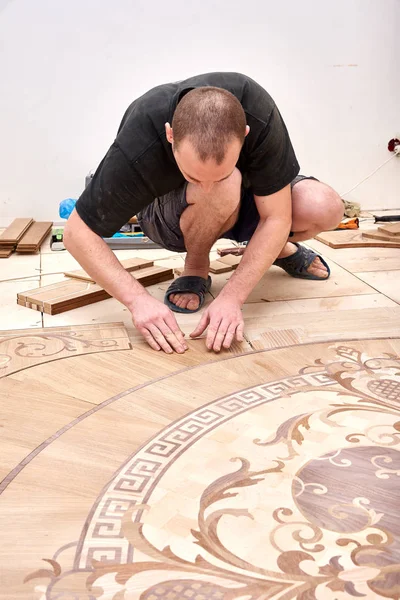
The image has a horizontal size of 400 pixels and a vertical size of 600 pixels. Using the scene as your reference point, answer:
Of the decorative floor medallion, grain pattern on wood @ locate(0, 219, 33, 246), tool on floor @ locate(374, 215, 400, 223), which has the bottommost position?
the decorative floor medallion

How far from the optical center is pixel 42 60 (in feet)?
12.3

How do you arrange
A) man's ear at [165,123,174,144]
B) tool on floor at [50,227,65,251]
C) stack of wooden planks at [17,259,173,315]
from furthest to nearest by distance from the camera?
tool on floor at [50,227,65,251] < stack of wooden planks at [17,259,173,315] < man's ear at [165,123,174,144]

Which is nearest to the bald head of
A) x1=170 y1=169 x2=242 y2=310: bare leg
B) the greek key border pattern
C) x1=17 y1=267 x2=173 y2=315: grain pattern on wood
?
x1=170 y1=169 x2=242 y2=310: bare leg

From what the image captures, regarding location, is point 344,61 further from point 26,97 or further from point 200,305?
point 200,305

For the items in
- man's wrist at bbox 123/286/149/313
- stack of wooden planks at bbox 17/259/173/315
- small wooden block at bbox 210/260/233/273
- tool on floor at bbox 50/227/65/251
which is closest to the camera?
man's wrist at bbox 123/286/149/313

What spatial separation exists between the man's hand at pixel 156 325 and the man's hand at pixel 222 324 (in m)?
0.08

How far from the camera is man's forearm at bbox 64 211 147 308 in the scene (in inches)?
78.9

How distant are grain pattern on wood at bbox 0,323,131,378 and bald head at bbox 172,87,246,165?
28.1 inches

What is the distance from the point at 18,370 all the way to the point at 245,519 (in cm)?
90

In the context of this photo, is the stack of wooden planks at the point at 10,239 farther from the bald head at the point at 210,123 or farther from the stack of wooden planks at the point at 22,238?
the bald head at the point at 210,123

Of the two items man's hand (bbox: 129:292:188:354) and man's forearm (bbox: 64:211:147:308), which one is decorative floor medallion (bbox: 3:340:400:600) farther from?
man's forearm (bbox: 64:211:147:308)

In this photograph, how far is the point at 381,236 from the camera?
3.37 m

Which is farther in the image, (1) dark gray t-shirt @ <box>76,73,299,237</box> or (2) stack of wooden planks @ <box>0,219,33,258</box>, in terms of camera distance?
(2) stack of wooden planks @ <box>0,219,33,258</box>

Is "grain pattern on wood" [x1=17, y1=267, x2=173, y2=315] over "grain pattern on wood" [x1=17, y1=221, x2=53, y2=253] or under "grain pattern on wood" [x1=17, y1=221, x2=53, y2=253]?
under
